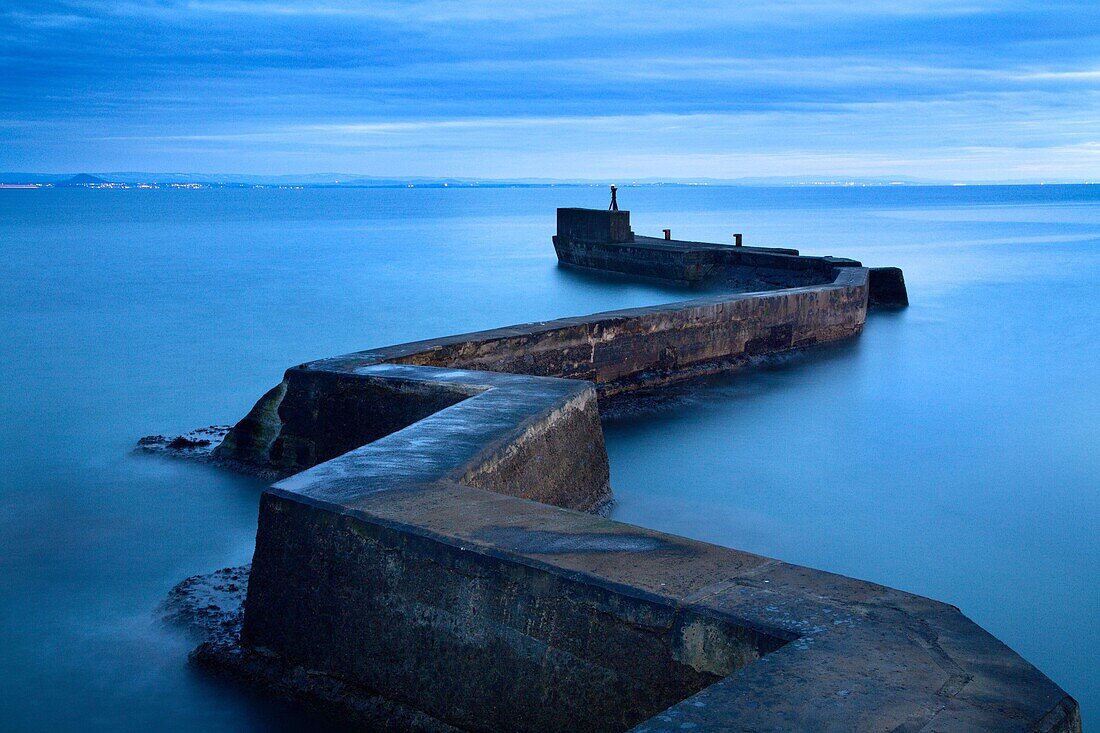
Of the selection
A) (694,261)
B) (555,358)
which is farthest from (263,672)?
(694,261)

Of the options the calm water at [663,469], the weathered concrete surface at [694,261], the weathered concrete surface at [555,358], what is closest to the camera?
the calm water at [663,469]

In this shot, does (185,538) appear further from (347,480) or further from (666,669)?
(666,669)

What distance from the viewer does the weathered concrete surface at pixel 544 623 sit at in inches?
76.7

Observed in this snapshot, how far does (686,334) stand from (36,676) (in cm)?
584

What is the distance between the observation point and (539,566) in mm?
2492

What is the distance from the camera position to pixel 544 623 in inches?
97.9

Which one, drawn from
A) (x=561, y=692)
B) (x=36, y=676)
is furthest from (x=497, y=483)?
(x=36, y=676)

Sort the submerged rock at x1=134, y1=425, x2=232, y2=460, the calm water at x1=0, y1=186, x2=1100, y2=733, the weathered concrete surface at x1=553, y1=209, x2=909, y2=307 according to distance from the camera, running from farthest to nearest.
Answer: the weathered concrete surface at x1=553, y1=209, x2=909, y2=307
the submerged rock at x1=134, y1=425, x2=232, y2=460
the calm water at x1=0, y1=186, x2=1100, y2=733

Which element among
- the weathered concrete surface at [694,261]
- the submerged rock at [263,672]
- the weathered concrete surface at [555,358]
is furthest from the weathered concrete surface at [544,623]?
the weathered concrete surface at [694,261]

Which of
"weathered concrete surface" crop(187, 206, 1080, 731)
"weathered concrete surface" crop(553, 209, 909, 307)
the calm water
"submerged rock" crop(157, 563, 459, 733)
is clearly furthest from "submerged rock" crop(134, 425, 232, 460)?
"weathered concrete surface" crop(553, 209, 909, 307)

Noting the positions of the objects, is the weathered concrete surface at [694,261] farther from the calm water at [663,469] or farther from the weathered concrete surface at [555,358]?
the weathered concrete surface at [555,358]

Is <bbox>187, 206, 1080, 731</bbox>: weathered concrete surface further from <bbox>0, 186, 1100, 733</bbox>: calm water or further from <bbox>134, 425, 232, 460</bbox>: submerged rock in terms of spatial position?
<bbox>134, 425, 232, 460</bbox>: submerged rock

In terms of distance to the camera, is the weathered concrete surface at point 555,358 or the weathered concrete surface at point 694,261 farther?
the weathered concrete surface at point 694,261

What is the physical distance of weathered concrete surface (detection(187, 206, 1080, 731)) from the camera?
1949 millimetres
